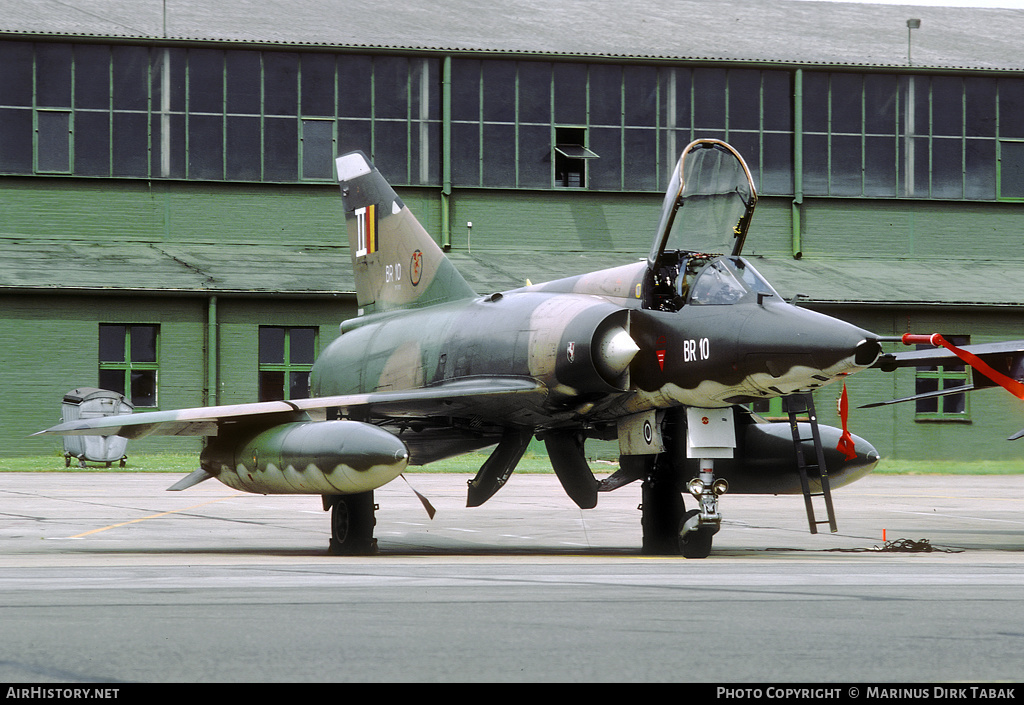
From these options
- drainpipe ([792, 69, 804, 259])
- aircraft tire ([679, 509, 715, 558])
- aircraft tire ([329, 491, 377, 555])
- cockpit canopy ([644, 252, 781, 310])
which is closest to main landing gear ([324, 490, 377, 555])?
aircraft tire ([329, 491, 377, 555])

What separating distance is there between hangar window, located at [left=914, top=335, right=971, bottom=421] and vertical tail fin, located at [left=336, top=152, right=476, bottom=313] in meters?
26.3

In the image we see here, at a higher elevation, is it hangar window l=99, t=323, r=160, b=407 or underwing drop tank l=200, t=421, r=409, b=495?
hangar window l=99, t=323, r=160, b=407

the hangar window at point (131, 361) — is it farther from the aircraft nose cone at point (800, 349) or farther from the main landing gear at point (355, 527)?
the aircraft nose cone at point (800, 349)

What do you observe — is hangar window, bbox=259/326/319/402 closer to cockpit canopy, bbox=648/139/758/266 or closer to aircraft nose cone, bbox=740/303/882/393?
cockpit canopy, bbox=648/139/758/266

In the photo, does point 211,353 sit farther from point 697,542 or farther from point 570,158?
point 697,542

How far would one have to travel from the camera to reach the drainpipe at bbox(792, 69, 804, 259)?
40.8 metres

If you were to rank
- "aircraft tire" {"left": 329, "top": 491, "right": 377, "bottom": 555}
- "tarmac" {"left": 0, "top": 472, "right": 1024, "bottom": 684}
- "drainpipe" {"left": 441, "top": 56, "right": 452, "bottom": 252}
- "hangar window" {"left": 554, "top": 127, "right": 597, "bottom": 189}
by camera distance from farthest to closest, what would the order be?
1. "hangar window" {"left": 554, "top": 127, "right": 597, "bottom": 189}
2. "drainpipe" {"left": 441, "top": 56, "right": 452, "bottom": 252}
3. "aircraft tire" {"left": 329, "top": 491, "right": 377, "bottom": 555}
4. "tarmac" {"left": 0, "top": 472, "right": 1024, "bottom": 684}

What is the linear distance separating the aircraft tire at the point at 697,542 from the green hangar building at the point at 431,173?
82.3 ft

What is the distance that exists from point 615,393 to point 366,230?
5.34 metres

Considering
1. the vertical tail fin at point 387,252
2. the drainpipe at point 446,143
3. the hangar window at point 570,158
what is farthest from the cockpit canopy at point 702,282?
the hangar window at point 570,158

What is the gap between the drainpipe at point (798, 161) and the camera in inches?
1607

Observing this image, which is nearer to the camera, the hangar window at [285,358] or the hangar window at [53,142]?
the hangar window at [285,358]

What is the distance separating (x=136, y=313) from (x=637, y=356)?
26597mm

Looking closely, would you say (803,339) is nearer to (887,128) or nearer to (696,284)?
(696,284)
